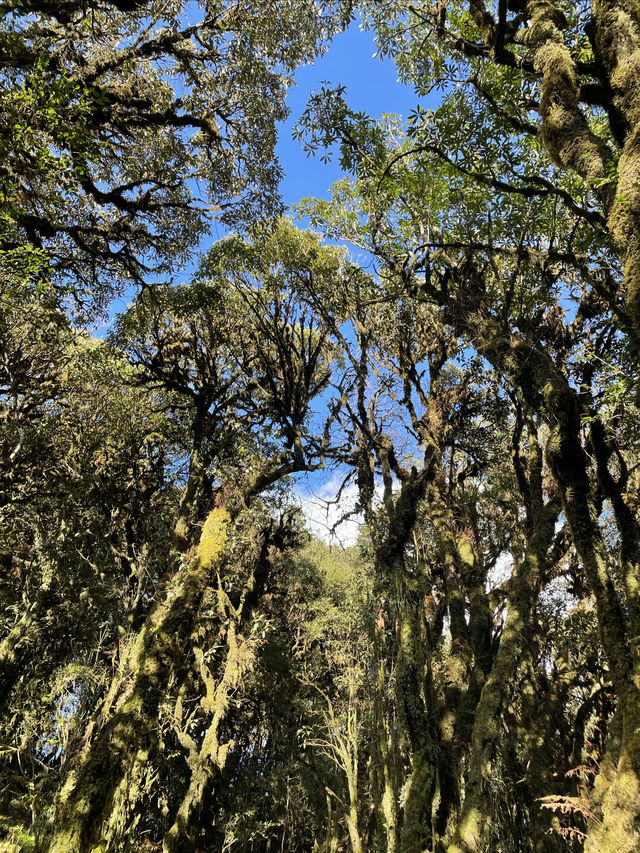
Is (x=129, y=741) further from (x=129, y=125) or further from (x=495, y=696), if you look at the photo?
(x=129, y=125)

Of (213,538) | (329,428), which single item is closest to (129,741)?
(213,538)

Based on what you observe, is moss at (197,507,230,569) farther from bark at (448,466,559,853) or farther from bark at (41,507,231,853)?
bark at (448,466,559,853)

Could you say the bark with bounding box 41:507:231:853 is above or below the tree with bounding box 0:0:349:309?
below

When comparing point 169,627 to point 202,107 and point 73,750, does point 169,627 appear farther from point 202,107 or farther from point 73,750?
point 202,107

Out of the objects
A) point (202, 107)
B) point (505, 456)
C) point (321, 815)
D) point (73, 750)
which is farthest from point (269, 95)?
point (321, 815)

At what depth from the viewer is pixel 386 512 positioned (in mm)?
9523

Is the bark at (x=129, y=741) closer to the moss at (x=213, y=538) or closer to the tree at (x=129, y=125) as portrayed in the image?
the moss at (x=213, y=538)

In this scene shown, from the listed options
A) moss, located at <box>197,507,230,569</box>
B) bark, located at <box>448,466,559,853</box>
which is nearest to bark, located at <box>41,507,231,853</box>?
moss, located at <box>197,507,230,569</box>

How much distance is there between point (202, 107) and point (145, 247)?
314 centimetres

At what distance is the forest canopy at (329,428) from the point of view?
5.62 metres

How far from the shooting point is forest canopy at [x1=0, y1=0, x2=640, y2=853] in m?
5.62

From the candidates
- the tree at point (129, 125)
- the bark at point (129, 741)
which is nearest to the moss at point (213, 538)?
the bark at point (129, 741)

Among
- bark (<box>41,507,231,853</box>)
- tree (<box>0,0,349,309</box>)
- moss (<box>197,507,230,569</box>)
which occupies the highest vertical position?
tree (<box>0,0,349,309</box>)

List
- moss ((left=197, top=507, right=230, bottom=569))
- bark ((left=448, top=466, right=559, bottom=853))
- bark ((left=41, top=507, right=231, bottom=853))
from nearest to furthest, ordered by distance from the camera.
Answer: bark ((left=448, top=466, right=559, bottom=853)) < bark ((left=41, top=507, right=231, bottom=853)) < moss ((left=197, top=507, right=230, bottom=569))
